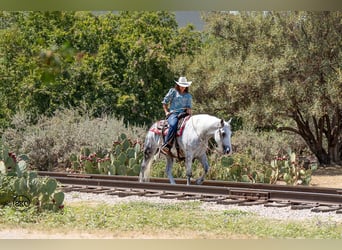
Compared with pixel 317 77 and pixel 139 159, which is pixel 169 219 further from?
pixel 317 77

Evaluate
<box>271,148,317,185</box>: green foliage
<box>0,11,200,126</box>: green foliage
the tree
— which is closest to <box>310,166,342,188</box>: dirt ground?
the tree

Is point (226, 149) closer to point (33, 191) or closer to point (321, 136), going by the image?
point (33, 191)

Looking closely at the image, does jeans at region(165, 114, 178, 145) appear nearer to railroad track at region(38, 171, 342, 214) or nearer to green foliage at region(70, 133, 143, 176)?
railroad track at region(38, 171, 342, 214)

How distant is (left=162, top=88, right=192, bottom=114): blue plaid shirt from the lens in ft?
39.8

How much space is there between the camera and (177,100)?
12.2 metres

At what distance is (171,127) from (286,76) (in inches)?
352

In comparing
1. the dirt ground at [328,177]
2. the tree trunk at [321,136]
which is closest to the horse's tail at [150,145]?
the dirt ground at [328,177]

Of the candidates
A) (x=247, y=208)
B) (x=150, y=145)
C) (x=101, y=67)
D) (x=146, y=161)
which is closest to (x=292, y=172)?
(x=146, y=161)

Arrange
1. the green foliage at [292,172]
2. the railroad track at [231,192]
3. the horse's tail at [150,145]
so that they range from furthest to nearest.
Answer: the green foliage at [292,172] < the horse's tail at [150,145] < the railroad track at [231,192]

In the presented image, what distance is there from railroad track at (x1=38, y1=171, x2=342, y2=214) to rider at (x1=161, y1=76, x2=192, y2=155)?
96 cm

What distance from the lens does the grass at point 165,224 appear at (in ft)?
24.1

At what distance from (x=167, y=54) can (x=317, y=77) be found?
7562 mm

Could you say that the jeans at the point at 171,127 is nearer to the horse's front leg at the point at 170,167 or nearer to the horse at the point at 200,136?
the horse at the point at 200,136

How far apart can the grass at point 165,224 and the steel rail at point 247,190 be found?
1.66 meters
